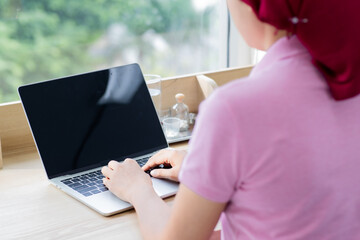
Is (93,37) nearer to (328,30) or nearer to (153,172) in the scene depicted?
(153,172)

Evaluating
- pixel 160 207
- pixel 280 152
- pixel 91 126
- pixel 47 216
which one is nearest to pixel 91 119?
pixel 91 126

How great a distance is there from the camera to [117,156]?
140 cm

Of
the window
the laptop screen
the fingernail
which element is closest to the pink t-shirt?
the fingernail

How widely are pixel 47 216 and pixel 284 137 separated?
593 millimetres

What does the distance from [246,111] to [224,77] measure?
105 cm

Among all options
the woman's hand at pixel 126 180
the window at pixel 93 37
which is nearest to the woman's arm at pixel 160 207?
the woman's hand at pixel 126 180

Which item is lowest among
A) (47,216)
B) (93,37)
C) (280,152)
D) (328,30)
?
(93,37)

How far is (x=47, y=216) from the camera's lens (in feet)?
3.86

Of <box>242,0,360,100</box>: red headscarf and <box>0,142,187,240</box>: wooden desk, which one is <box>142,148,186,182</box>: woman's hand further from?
<box>242,0,360,100</box>: red headscarf

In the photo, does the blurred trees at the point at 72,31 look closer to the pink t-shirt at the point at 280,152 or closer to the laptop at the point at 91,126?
the laptop at the point at 91,126

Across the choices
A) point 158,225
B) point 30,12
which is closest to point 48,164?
point 158,225

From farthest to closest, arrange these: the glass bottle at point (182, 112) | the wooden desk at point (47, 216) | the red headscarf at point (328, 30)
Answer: the glass bottle at point (182, 112) < the wooden desk at point (47, 216) < the red headscarf at point (328, 30)

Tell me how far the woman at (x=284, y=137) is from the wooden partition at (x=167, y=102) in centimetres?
77

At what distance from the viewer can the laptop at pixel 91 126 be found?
1.31 meters
